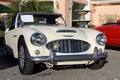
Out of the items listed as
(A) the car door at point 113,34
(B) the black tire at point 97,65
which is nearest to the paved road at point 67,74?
(B) the black tire at point 97,65

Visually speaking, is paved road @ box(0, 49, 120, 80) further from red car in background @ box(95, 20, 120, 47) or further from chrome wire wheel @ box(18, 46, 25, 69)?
red car in background @ box(95, 20, 120, 47)

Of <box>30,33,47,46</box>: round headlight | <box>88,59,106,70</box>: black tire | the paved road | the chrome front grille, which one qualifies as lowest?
the paved road

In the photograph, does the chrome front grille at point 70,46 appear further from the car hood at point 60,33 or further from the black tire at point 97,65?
the black tire at point 97,65

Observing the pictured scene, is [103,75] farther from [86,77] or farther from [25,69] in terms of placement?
[25,69]

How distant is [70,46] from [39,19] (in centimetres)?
194

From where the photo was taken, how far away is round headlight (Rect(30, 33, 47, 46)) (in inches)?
308

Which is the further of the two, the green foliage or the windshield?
the green foliage

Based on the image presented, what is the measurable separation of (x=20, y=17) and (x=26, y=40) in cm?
178

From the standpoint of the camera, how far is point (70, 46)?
8047mm

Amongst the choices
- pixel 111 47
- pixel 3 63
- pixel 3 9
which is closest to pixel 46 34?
pixel 3 63

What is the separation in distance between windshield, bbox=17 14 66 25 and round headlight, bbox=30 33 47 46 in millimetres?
1525

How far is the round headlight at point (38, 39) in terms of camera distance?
7.83m

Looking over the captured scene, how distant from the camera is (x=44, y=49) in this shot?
7.82 metres

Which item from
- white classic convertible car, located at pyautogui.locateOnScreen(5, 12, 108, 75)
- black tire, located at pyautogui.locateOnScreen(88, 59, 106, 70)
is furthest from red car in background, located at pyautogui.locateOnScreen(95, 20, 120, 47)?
white classic convertible car, located at pyautogui.locateOnScreen(5, 12, 108, 75)
